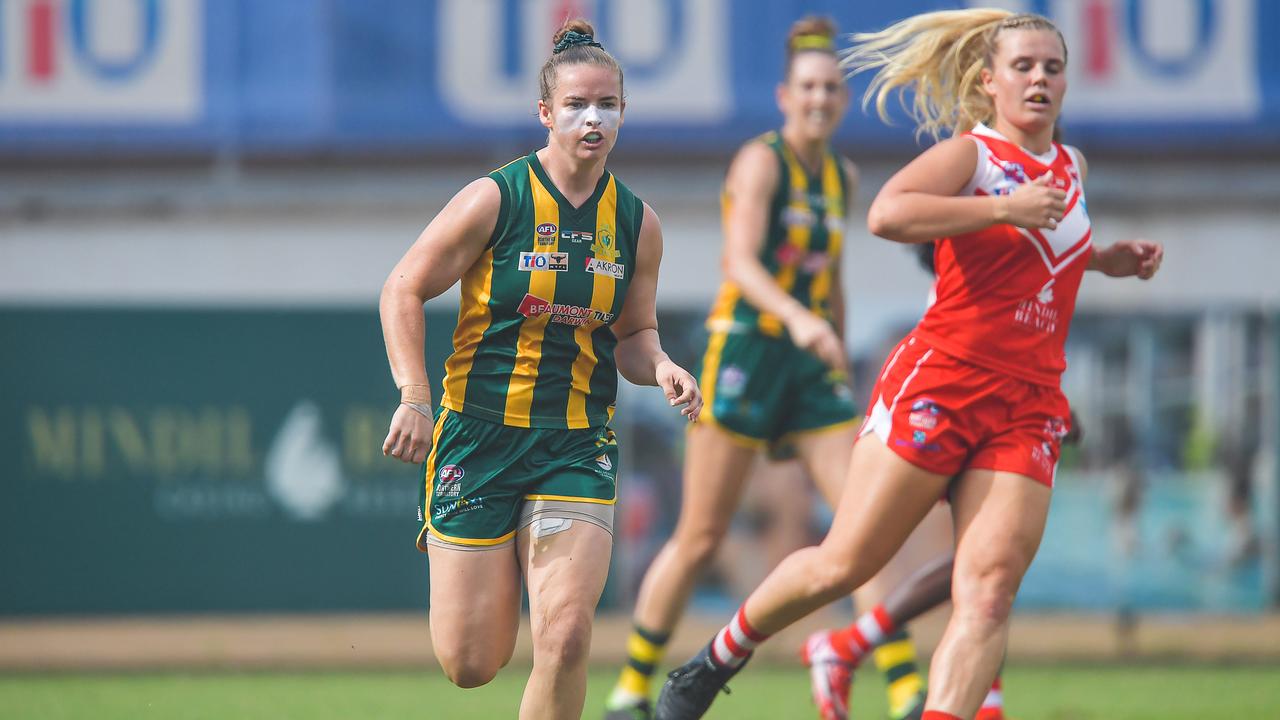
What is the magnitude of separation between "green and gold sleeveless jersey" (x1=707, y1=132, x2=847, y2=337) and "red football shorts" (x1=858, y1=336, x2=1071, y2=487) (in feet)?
6.50

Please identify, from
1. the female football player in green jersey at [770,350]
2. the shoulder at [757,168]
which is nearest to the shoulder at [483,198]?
the female football player in green jersey at [770,350]

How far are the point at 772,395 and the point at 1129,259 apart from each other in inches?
71.6

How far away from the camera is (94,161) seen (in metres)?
12.5

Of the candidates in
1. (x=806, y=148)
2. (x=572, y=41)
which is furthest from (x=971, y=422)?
(x=806, y=148)

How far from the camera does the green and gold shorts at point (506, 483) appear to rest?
450 centimetres

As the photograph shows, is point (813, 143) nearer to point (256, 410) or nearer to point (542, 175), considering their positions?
point (542, 175)

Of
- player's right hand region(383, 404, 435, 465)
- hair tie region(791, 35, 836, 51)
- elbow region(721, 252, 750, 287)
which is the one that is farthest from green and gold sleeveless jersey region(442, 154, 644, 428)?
hair tie region(791, 35, 836, 51)

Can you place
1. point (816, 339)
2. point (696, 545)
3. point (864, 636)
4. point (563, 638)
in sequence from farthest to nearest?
point (696, 545) → point (864, 636) → point (816, 339) → point (563, 638)

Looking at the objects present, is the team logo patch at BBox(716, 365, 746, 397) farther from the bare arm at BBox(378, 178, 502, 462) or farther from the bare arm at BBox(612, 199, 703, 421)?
the bare arm at BBox(378, 178, 502, 462)

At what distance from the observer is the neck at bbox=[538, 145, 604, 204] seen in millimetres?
4594

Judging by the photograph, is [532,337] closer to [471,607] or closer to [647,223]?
[647,223]

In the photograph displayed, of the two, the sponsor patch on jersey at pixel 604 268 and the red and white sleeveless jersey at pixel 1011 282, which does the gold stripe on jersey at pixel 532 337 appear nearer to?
the sponsor patch on jersey at pixel 604 268

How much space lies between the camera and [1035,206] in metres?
4.38

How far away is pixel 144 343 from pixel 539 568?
26.1 feet
